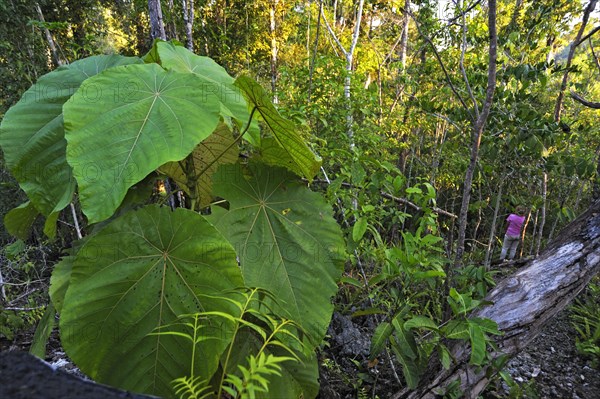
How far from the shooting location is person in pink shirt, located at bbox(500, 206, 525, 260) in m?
4.87

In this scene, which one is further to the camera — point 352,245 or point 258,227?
point 352,245

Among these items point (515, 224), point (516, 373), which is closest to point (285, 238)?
point (516, 373)

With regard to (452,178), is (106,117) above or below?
above

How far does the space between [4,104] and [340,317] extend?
4816mm

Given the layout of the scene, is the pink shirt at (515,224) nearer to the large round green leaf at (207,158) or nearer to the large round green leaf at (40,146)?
the large round green leaf at (207,158)

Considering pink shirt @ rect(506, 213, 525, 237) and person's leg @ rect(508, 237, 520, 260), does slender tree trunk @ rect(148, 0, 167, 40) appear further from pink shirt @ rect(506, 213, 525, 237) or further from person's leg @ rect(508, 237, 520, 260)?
person's leg @ rect(508, 237, 520, 260)

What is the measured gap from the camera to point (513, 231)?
5.04 meters

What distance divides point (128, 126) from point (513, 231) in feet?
18.2

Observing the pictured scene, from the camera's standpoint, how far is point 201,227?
0.73 metres

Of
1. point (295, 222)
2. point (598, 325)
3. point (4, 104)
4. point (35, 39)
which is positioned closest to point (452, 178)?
point (598, 325)

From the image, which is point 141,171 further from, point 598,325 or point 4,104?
point 4,104

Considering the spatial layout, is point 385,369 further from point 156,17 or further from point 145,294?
point 156,17

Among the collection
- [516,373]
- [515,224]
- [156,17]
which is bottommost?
[515,224]

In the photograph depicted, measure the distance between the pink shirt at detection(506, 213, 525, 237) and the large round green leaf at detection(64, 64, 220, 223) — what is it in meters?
5.15
